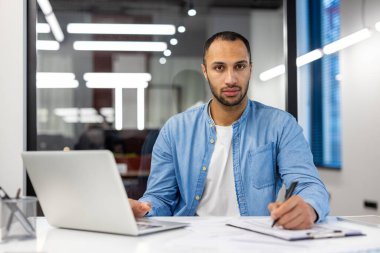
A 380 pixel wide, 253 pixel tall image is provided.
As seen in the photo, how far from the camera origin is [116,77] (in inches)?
154

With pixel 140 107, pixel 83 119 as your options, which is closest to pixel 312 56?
pixel 140 107

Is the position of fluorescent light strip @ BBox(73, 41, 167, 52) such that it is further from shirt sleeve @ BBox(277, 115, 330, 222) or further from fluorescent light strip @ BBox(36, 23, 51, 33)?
shirt sleeve @ BBox(277, 115, 330, 222)

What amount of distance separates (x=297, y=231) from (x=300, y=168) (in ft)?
1.88

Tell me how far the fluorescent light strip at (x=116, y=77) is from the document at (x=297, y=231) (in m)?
2.65

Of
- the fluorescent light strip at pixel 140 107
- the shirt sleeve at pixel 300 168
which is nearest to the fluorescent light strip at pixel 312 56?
the fluorescent light strip at pixel 140 107

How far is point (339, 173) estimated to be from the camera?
4.64m

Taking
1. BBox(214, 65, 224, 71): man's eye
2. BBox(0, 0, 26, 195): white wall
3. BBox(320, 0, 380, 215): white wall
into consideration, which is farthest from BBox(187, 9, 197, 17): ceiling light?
BBox(214, 65, 224, 71): man's eye

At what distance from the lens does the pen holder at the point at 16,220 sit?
47.8 inches

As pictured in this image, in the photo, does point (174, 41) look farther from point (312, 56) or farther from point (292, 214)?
point (292, 214)

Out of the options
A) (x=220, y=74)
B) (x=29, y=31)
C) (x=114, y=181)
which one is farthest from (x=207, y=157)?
(x=29, y=31)

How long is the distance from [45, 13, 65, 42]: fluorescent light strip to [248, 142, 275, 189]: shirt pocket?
1944 millimetres

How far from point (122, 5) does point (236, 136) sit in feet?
7.61

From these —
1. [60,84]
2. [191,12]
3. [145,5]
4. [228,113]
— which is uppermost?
[145,5]

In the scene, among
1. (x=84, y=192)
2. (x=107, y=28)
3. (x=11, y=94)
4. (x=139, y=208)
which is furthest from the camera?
(x=107, y=28)
